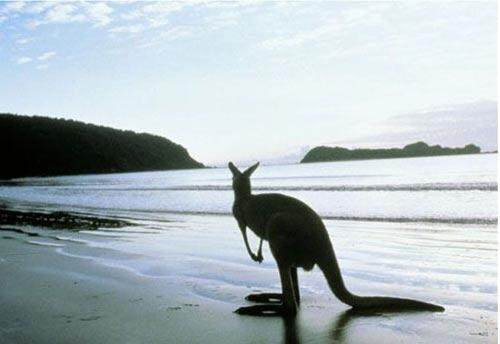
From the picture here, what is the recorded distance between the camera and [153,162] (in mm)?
→ 147875

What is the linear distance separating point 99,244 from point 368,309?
21.2 feet

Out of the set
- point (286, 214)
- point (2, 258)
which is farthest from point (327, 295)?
point (2, 258)

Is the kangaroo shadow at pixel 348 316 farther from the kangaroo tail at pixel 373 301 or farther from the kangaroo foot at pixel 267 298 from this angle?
the kangaroo foot at pixel 267 298

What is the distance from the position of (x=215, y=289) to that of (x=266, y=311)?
1.32 m

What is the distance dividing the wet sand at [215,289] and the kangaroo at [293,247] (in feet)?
0.48

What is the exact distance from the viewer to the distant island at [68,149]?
117 metres

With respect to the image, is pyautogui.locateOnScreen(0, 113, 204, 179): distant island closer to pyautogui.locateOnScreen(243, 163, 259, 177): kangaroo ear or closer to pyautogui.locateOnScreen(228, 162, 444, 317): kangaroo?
pyautogui.locateOnScreen(243, 163, 259, 177): kangaroo ear

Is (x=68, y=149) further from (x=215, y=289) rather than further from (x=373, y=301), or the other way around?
(x=373, y=301)

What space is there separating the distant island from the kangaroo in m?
112

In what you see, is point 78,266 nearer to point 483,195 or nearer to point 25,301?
point 25,301

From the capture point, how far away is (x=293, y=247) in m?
4.62

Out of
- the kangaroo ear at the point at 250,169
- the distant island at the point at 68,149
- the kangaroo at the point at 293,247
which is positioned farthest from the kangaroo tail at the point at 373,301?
the distant island at the point at 68,149

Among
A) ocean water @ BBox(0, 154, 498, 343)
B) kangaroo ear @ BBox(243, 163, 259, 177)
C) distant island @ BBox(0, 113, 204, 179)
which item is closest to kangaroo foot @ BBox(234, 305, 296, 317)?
ocean water @ BBox(0, 154, 498, 343)

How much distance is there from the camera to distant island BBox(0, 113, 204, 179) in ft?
383
